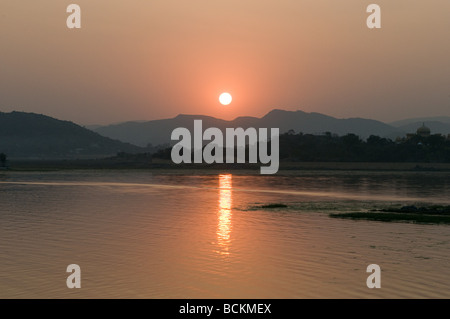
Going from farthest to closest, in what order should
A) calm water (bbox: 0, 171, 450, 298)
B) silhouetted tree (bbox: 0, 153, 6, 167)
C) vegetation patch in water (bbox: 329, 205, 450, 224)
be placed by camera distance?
silhouetted tree (bbox: 0, 153, 6, 167)
vegetation patch in water (bbox: 329, 205, 450, 224)
calm water (bbox: 0, 171, 450, 298)

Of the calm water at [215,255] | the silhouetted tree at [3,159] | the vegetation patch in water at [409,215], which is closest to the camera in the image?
the calm water at [215,255]

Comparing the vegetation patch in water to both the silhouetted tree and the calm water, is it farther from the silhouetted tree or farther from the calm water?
the silhouetted tree

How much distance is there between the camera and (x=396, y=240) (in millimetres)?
32031

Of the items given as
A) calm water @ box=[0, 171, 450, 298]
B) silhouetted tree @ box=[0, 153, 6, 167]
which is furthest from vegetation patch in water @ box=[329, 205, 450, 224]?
silhouetted tree @ box=[0, 153, 6, 167]

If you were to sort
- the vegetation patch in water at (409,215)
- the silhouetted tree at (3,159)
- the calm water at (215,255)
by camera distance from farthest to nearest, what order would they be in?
the silhouetted tree at (3,159), the vegetation patch in water at (409,215), the calm water at (215,255)

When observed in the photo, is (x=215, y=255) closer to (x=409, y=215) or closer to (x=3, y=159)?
(x=409, y=215)

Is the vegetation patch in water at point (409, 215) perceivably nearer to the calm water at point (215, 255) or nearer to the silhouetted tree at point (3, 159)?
the calm water at point (215, 255)

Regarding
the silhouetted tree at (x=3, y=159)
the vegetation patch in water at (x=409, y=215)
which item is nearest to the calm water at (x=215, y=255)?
the vegetation patch in water at (x=409, y=215)

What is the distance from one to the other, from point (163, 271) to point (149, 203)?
1317 inches

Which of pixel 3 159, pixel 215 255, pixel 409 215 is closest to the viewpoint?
pixel 215 255

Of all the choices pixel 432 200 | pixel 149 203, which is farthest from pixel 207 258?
pixel 432 200

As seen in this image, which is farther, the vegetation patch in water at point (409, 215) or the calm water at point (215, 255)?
the vegetation patch in water at point (409, 215)

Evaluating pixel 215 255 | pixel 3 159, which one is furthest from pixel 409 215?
pixel 3 159

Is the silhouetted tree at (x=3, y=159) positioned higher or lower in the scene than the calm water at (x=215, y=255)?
higher
